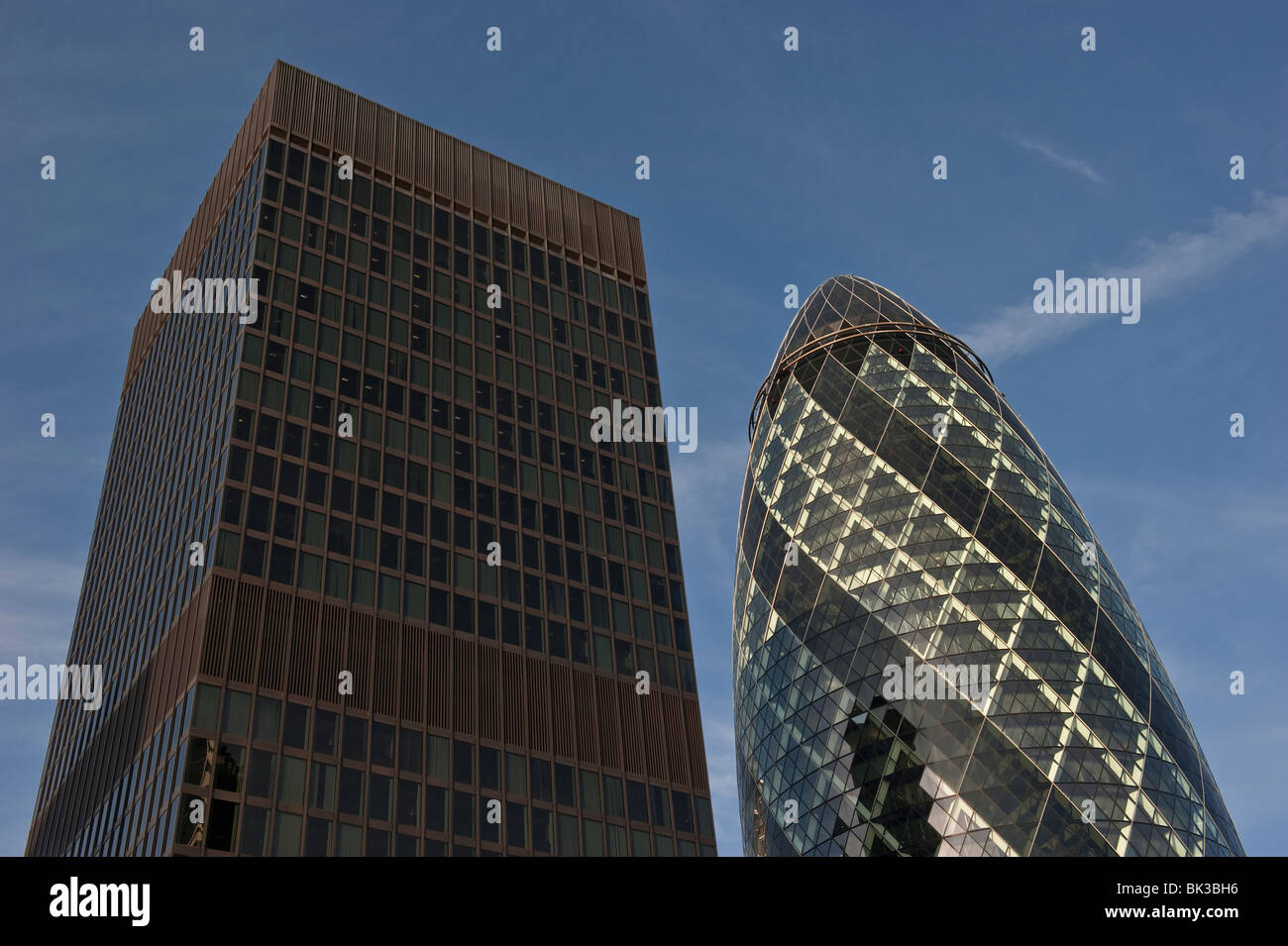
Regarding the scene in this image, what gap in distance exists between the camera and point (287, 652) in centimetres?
6284

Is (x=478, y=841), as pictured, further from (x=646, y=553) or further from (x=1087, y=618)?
(x=1087, y=618)

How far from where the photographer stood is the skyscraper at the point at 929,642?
10531 centimetres

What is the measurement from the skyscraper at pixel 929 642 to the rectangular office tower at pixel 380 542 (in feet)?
125

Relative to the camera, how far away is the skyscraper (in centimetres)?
10531

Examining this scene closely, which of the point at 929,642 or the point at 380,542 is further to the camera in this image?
the point at 929,642

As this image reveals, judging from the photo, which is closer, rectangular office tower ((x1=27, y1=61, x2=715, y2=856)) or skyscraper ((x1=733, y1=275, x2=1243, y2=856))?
rectangular office tower ((x1=27, y1=61, x2=715, y2=856))

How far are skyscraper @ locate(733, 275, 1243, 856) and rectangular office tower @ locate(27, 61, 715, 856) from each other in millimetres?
38231

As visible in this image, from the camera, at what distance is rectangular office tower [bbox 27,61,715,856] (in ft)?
201

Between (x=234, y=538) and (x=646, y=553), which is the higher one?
(x=646, y=553)

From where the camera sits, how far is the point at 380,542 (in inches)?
2756

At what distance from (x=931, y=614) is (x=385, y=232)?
58.0 meters

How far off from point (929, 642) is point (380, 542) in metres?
60.6
